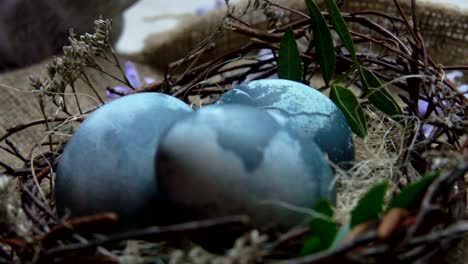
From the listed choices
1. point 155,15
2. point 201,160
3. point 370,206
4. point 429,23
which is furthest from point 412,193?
point 155,15

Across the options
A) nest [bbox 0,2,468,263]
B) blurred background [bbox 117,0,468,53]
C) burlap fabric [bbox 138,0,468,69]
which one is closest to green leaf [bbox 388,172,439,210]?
nest [bbox 0,2,468,263]

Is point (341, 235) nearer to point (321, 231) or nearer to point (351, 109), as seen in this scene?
point (321, 231)

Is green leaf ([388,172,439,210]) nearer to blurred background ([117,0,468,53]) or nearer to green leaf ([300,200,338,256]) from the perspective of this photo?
green leaf ([300,200,338,256])

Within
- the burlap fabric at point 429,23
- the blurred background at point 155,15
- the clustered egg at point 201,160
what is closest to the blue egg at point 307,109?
the clustered egg at point 201,160

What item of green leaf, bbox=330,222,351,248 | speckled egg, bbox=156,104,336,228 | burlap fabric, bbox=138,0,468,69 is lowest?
green leaf, bbox=330,222,351,248

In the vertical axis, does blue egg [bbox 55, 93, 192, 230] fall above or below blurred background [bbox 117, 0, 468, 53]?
below

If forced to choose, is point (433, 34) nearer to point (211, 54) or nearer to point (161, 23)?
point (211, 54)
